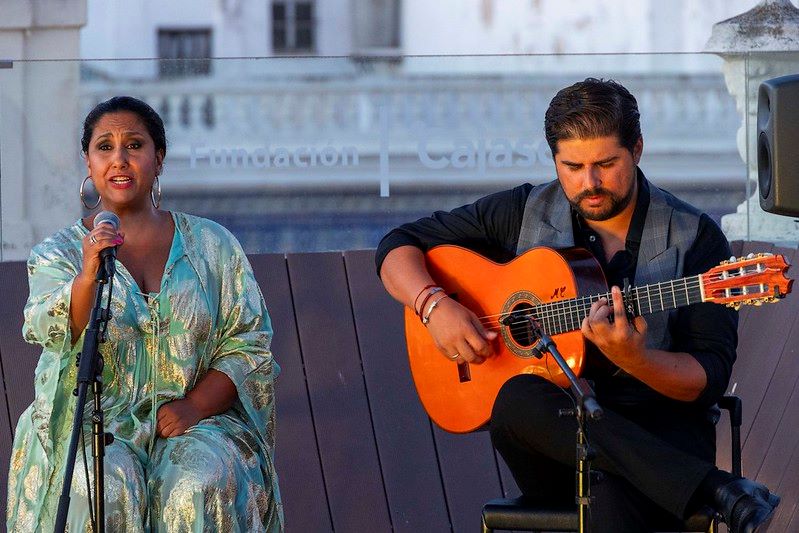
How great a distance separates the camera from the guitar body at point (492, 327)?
418 centimetres

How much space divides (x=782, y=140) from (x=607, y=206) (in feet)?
2.24

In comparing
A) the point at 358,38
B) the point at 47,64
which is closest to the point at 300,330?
the point at 47,64

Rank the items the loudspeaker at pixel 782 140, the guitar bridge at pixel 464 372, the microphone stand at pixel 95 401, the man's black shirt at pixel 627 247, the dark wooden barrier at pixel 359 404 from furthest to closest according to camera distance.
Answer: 1. the dark wooden barrier at pixel 359 404
2. the guitar bridge at pixel 464 372
3. the man's black shirt at pixel 627 247
4. the microphone stand at pixel 95 401
5. the loudspeaker at pixel 782 140

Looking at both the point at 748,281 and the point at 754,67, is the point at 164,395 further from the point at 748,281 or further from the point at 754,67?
the point at 754,67

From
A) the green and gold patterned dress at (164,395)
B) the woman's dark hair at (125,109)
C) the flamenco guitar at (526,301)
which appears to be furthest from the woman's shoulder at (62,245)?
the flamenco guitar at (526,301)

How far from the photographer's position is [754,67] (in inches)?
234

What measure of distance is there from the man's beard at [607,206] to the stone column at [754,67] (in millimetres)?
1628

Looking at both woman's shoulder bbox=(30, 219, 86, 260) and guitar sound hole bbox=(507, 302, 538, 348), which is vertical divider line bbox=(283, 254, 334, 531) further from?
guitar sound hole bbox=(507, 302, 538, 348)

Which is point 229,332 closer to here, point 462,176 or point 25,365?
point 25,365

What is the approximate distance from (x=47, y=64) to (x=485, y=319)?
2.16 metres

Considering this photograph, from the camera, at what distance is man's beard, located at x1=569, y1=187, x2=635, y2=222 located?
420cm

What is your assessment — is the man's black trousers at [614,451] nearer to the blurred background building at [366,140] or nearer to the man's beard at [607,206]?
the man's beard at [607,206]

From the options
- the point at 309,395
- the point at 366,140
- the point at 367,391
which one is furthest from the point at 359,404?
the point at 366,140

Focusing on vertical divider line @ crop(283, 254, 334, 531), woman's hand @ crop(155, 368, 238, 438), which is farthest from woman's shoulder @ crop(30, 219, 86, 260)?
vertical divider line @ crop(283, 254, 334, 531)
